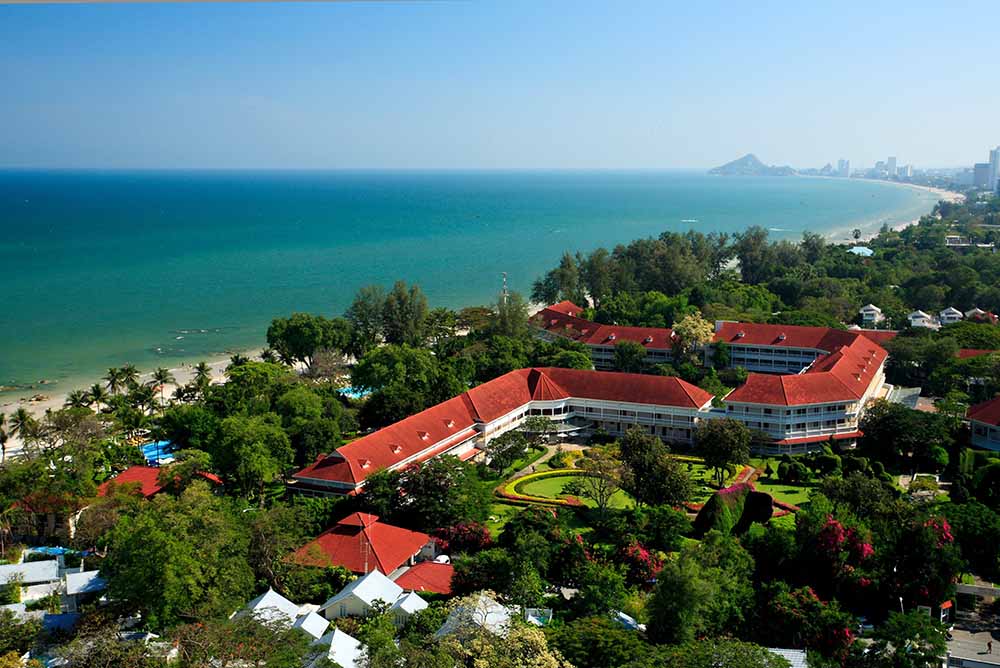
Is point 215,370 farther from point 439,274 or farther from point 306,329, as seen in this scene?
point 439,274

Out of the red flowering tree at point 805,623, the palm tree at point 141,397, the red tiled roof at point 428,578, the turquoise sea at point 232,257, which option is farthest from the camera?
the turquoise sea at point 232,257

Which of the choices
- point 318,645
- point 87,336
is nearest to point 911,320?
point 318,645

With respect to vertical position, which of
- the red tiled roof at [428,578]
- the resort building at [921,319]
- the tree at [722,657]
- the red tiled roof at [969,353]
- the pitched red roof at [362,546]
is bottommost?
the resort building at [921,319]

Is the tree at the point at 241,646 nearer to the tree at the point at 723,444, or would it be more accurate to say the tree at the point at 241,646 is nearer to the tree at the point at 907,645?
the tree at the point at 907,645

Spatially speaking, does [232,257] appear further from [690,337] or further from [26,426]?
[26,426]

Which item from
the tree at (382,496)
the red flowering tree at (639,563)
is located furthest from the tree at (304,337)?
the red flowering tree at (639,563)

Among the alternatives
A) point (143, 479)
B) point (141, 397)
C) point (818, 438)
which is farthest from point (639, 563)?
point (141, 397)

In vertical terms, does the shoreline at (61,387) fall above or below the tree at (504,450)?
below
